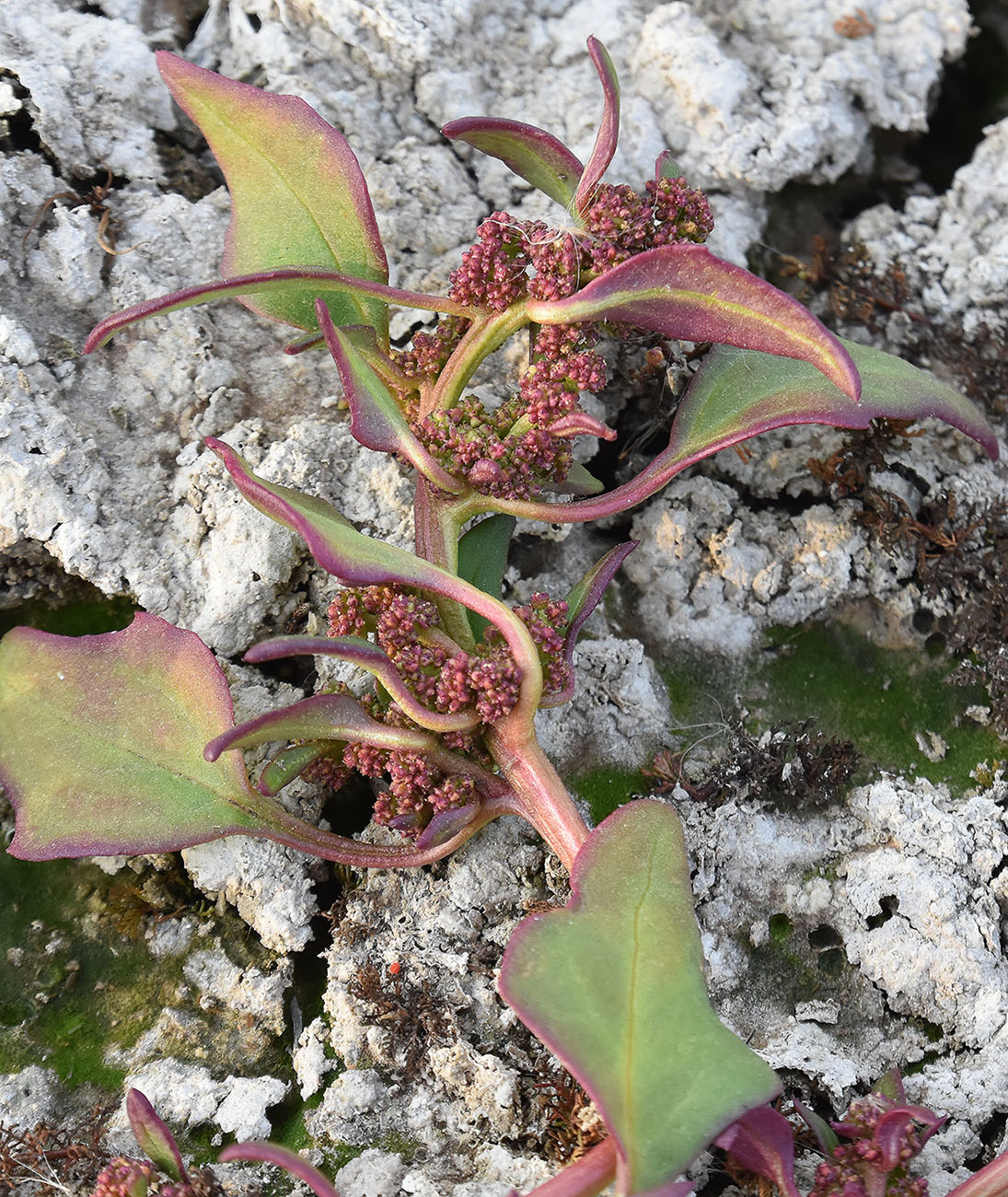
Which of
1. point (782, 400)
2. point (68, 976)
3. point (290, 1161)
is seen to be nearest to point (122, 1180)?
point (290, 1161)

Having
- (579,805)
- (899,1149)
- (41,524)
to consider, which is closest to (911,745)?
(579,805)

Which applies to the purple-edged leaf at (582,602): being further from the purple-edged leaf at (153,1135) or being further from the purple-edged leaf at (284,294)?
the purple-edged leaf at (153,1135)

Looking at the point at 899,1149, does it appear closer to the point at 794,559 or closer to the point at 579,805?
the point at 579,805

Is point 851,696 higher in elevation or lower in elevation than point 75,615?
higher

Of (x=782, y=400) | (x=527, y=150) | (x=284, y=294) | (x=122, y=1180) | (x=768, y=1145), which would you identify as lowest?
(x=122, y=1180)

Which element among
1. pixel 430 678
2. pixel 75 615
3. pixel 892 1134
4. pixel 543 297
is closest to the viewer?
pixel 892 1134

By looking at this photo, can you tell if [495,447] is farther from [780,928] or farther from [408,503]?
[780,928]

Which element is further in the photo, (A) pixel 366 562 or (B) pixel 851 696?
(B) pixel 851 696

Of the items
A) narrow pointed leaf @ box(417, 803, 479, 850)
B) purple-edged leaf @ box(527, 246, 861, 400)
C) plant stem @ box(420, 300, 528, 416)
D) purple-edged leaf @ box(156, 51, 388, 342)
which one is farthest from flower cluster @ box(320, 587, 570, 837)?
purple-edged leaf @ box(156, 51, 388, 342)

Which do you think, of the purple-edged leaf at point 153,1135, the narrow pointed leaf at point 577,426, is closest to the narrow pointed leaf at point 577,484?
the narrow pointed leaf at point 577,426
